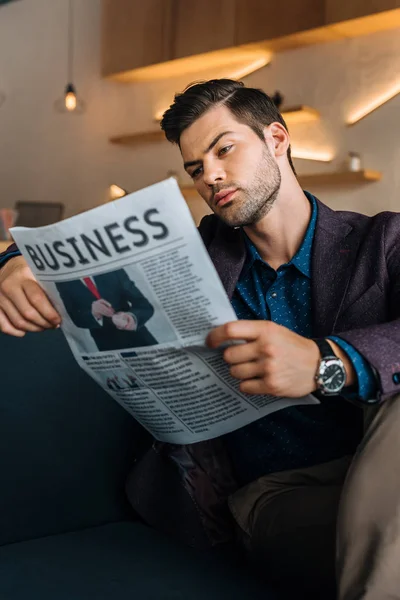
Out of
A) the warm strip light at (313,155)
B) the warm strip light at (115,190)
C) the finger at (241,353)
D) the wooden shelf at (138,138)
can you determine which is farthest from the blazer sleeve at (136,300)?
the warm strip light at (115,190)

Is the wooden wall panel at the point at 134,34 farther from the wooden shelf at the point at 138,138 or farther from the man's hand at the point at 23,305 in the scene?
the man's hand at the point at 23,305

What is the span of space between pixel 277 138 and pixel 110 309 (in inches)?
24.5

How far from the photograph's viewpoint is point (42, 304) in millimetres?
965

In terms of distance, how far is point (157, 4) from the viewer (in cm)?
430

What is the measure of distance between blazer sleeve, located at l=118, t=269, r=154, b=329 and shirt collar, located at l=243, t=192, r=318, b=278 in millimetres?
404

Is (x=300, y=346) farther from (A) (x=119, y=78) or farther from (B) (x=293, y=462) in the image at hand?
(A) (x=119, y=78)

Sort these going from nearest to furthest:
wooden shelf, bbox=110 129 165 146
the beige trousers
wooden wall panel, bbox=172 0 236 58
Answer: the beige trousers, wooden wall panel, bbox=172 0 236 58, wooden shelf, bbox=110 129 165 146

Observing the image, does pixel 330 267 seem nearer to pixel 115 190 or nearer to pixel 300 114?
pixel 300 114

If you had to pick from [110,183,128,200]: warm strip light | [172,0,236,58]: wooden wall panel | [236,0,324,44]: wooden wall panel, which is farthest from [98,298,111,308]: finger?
[110,183,128,200]: warm strip light

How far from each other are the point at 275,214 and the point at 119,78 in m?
3.63

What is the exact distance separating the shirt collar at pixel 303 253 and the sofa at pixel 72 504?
35cm

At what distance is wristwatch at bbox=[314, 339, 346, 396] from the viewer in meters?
0.83

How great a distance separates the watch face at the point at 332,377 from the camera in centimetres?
83

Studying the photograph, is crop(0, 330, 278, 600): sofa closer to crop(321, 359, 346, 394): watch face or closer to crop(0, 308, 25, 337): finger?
crop(0, 308, 25, 337): finger
